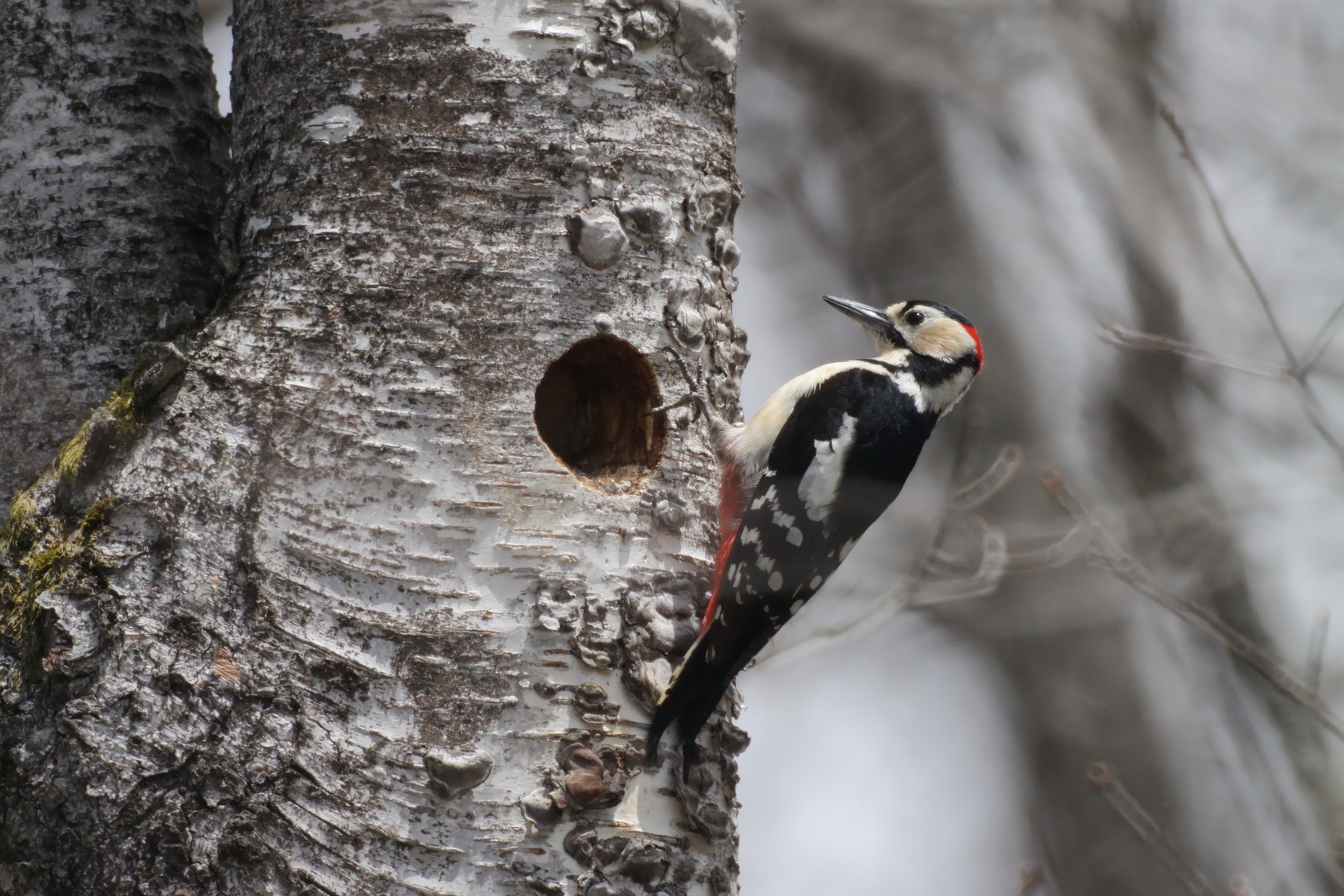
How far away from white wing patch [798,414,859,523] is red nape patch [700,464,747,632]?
0.15 m

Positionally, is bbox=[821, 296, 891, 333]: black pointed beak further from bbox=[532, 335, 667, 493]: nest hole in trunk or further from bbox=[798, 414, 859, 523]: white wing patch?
bbox=[532, 335, 667, 493]: nest hole in trunk

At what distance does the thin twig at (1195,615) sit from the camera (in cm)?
287

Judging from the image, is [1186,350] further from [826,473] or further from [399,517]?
[399,517]

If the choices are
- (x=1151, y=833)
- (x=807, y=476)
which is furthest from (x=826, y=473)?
(x=1151, y=833)

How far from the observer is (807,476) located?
9.13ft

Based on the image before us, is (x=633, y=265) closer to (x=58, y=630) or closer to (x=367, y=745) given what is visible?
(x=367, y=745)

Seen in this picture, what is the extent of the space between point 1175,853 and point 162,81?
140 inches

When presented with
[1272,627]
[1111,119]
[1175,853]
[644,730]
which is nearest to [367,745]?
[644,730]

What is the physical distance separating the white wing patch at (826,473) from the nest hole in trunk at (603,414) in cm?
55

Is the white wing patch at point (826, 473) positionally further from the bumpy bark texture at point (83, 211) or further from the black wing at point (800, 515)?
the bumpy bark texture at point (83, 211)

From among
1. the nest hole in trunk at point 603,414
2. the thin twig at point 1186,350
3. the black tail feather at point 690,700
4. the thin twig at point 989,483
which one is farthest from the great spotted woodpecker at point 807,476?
the thin twig at point 1186,350

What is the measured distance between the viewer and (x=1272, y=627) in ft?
14.7

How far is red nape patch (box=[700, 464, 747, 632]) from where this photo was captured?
7.18 ft

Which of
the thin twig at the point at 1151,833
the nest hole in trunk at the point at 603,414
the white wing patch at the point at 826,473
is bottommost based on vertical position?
the thin twig at the point at 1151,833
